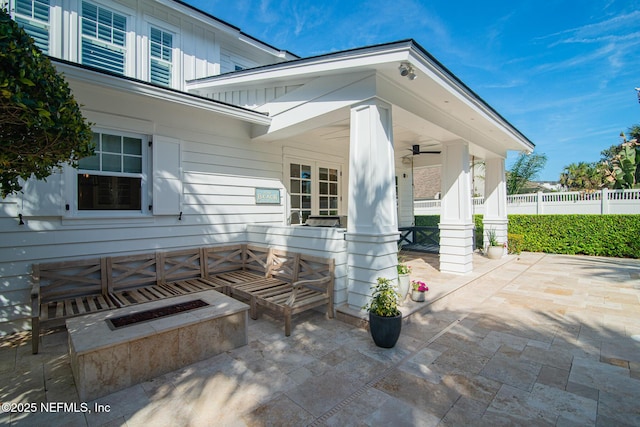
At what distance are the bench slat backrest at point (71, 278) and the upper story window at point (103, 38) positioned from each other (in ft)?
12.0

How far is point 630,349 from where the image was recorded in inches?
118

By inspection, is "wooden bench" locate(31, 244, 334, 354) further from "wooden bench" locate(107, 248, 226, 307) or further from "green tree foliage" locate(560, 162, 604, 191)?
"green tree foliage" locate(560, 162, 604, 191)

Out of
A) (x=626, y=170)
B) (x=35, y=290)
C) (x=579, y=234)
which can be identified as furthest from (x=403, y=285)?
(x=626, y=170)

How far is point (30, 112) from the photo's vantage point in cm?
167

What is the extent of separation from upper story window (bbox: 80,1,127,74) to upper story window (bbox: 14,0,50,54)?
1.51 ft

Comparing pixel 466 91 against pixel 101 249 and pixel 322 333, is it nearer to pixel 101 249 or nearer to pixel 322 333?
pixel 322 333

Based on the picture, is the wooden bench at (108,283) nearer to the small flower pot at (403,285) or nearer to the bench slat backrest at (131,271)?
the bench slat backrest at (131,271)

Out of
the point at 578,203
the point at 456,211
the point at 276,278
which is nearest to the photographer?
the point at 276,278

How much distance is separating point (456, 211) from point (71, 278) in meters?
6.55

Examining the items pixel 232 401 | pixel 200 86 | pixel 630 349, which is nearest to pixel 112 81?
pixel 200 86

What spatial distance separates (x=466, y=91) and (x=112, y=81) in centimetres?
503

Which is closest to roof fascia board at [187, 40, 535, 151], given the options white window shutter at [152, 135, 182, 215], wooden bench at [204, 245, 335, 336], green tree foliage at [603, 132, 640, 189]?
white window shutter at [152, 135, 182, 215]

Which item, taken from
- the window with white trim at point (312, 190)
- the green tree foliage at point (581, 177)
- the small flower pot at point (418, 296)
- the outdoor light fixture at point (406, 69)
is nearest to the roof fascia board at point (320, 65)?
the outdoor light fixture at point (406, 69)

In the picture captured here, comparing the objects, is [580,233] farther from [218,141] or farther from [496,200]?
[218,141]
